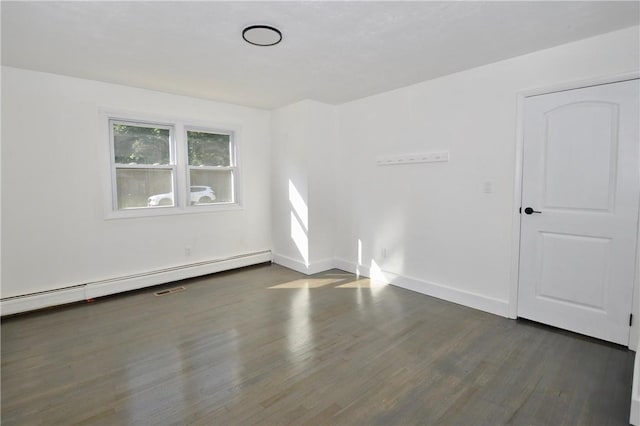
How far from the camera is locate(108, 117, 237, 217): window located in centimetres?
390

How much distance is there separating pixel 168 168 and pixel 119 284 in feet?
5.00

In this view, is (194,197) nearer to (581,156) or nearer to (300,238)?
(300,238)

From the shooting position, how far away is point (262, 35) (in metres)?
2.48

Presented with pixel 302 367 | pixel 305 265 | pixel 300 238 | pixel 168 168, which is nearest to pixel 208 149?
pixel 168 168

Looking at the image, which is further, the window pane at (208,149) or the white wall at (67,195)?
the window pane at (208,149)

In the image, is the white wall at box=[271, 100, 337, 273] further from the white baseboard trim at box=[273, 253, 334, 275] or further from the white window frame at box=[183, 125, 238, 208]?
the white window frame at box=[183, 125, 238, 208]

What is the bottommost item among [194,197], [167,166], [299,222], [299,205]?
[299,222]

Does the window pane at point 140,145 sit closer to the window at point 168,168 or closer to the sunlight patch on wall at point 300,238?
the window at point 168,168

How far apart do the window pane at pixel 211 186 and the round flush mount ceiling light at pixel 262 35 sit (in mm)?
2416

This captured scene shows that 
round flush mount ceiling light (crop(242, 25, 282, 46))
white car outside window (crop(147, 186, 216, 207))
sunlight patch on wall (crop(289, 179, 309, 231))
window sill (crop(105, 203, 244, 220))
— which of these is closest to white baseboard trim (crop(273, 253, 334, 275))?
sunlight patch on wall (crop(289, 179, 309, 231))

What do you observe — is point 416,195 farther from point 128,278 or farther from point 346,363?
point 128,278

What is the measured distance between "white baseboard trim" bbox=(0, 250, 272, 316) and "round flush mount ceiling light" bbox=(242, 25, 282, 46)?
2990 millimetres

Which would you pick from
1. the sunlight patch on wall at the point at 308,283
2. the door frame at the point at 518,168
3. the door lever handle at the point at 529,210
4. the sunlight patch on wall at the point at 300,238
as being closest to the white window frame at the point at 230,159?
the sunlight patch on wall at the point at 300,238

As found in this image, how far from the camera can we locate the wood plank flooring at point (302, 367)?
1885 millimetres
